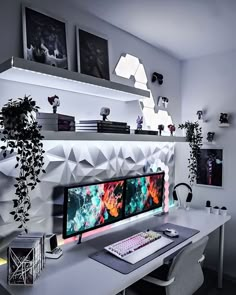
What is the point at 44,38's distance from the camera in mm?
1725

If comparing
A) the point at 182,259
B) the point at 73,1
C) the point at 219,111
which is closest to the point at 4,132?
the point at 73,1

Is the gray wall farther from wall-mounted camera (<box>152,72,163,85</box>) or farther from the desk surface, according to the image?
the desk surface

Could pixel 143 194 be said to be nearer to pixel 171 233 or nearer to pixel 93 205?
pixel 171 233

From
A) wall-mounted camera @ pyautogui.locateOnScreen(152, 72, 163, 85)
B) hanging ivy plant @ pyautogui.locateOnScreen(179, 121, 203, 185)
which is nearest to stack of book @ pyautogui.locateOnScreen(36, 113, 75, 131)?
wall-mounted camera @ pyautogui.locateOnScreen(152, 72, 163, 85)

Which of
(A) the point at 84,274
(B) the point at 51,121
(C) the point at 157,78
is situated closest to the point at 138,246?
(A) the point at 84,274

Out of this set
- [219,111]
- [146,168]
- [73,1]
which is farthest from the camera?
[219,111]

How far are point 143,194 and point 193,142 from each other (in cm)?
92

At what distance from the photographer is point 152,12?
1.97 meters

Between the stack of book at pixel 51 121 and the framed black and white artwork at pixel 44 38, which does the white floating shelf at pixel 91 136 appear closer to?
the stack of book at pixel 51 121

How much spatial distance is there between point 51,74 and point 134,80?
1.17 m

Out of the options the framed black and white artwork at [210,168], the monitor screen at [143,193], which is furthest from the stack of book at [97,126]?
the framed black and white artwork at [210,168]

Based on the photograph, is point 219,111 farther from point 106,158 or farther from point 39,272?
point 39,272

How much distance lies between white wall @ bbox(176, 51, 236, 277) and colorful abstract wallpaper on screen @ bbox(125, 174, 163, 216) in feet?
2.46

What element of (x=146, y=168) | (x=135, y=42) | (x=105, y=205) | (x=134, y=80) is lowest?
(x=105, y=205)
